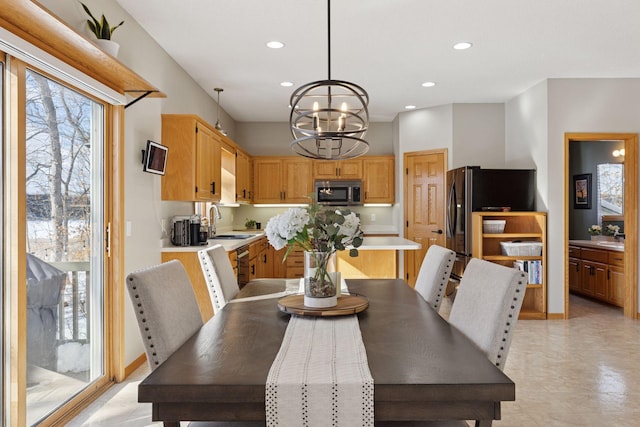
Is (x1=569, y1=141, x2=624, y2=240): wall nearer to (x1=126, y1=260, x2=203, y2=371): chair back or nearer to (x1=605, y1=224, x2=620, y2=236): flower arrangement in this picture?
(x1=605, y1=224, x2=620, y2=236): flower arrangement

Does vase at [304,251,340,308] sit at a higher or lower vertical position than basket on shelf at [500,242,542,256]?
higher

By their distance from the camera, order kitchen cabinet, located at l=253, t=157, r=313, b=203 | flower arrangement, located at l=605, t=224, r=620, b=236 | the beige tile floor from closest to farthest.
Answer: the beige tile floor < flower arrangement, located at l=605, t=224, r=620, b=236 < kitchen cabinet, located at l=253, t=157, r=313, b=203

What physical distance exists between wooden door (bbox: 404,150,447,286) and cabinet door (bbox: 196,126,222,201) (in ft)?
9.56

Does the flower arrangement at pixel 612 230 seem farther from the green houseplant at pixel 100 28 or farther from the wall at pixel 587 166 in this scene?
the green houseplant at pixel 100 28

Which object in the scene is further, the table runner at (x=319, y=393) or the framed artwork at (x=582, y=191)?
the framed artwork at (x=582, y=191)

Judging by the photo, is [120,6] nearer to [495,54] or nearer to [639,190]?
[495,54]

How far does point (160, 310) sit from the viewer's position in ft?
5.08

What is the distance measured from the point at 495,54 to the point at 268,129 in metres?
3.91

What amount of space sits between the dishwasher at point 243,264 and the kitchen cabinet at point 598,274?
165 inches

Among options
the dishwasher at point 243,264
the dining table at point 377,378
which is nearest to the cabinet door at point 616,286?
the dishwasher at point 243,264

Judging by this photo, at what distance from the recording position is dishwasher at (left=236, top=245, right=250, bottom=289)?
14.3 ft

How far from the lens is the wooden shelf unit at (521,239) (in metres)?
4.76

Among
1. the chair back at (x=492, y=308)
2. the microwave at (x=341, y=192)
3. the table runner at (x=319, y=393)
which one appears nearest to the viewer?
the table runner at (x=319, y=393)

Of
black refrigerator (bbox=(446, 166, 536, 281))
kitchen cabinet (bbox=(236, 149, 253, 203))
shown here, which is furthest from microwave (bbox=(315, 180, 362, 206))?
black refrigerator (bbox=(446, 166, 536, 281))
